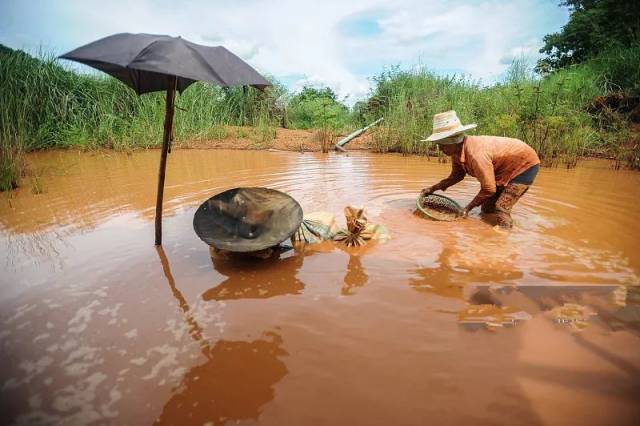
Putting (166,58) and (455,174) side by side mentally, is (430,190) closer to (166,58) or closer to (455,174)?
(455,174)

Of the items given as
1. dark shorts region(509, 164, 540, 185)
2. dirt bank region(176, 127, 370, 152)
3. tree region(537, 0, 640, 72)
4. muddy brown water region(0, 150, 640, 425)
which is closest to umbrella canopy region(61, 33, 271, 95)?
muddy brown water region(0, 150, 640, 425)

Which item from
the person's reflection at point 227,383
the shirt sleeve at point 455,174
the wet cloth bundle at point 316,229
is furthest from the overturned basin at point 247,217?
the shirt sleeve at point 455,174

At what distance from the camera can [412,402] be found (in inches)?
61.0

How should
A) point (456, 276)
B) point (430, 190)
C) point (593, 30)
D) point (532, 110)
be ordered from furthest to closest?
point (593, 30) < point (532, 110) < point (430, 190) < point (456, 276)

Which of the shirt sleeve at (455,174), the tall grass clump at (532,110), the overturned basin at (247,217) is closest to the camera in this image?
the overturned basin at (247,217)

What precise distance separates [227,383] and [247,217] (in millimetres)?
1628

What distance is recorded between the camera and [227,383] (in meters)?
1.70

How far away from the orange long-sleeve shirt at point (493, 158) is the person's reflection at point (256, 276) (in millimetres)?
2092

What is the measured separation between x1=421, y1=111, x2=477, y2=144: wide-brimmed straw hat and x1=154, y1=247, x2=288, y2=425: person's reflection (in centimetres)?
263

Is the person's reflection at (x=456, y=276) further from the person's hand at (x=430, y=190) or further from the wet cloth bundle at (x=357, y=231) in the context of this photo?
the person's hand at (x=430, y=190)

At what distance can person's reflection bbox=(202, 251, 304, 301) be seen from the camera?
8.29 ft

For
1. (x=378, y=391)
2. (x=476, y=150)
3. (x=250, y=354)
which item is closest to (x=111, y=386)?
(x=250, y=354)

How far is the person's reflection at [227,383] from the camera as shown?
5.01 ft

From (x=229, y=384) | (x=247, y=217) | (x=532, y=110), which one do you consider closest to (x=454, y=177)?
(x=247, y=217)
